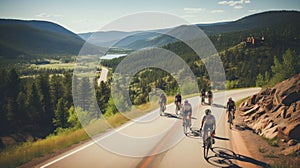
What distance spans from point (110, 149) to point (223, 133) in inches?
259

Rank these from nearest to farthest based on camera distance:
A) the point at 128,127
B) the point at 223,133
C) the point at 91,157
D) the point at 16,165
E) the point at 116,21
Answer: the point at 16,165
the point at 91,157
the point at 116,21
the point at 223,133
the point at 128,127

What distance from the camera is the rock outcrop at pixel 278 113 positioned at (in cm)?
1185

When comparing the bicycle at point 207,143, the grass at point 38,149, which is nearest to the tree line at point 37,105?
the grass at point 38,149

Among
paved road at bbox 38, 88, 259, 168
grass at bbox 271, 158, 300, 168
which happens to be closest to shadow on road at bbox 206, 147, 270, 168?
paved road at bbox 38, 88, 259, 168

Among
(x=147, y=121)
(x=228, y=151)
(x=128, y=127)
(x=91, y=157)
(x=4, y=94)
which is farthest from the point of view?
(x=4, y=94)

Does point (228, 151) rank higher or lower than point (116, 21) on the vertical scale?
lower

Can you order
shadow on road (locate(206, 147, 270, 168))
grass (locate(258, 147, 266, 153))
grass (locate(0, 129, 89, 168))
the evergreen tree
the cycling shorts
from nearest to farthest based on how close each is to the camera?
shadow on road (locate(206, 147, 270, 168)) < grass (locate(0, 129, 89, 168)) < the cycling shorts < grass (locate(258, 147, 266, 153)) < the evergreen tree

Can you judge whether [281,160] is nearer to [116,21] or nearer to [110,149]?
[110,149]

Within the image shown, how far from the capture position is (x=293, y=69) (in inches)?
1086

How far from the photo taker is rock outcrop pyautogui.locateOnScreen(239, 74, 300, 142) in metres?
11.9

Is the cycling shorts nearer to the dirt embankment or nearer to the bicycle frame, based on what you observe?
the bicycle frame

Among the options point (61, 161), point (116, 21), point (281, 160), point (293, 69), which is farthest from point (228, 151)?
point (293, 69)

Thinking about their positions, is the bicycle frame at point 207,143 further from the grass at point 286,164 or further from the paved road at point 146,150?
the grass at point 286,164

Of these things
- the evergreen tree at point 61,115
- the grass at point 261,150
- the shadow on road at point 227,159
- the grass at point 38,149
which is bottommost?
the evergreen tree at point 61,115
